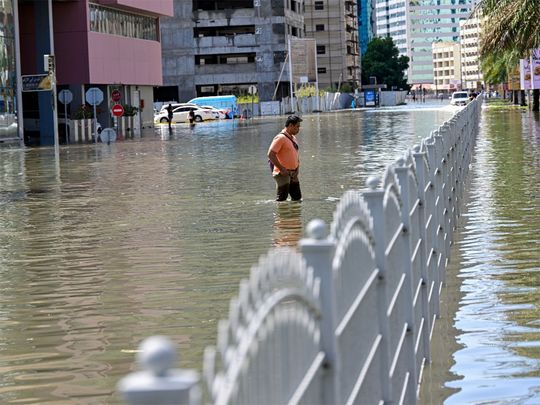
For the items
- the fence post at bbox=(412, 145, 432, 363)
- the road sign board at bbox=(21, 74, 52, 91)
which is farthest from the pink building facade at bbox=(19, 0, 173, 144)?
the fence post at bbox=(412, 145, 432, 363)

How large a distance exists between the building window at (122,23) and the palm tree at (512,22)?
29.2m

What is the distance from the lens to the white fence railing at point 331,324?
277 cm

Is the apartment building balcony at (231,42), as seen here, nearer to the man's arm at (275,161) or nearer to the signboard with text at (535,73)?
the signboard with text at (535,73)

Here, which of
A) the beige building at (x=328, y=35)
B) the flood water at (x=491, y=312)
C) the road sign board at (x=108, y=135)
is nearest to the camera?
the flood water at (x=491, y=312)

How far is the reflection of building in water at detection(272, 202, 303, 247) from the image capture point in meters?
16.1

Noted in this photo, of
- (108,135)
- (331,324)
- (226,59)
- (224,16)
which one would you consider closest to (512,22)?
(108,135)

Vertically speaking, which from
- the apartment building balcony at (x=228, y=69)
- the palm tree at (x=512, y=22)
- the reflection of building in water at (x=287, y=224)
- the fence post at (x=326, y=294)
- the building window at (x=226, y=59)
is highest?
the building window at (x=226, y=59)

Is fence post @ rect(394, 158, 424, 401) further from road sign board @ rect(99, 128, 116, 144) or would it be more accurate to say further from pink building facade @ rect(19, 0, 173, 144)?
pink building facade @ rect(19, 0, 173, 144)

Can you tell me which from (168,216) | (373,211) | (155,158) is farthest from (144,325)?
(155,158)

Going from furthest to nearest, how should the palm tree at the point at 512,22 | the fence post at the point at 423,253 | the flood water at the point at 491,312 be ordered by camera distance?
1. the palm tree at the point at 512,22
2. the fence post at the point at 423,253
3. the flood water at the point at 491,312

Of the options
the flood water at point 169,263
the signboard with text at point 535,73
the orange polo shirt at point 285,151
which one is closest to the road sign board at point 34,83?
the flood water at point 169,263

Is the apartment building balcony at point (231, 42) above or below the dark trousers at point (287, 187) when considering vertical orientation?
above

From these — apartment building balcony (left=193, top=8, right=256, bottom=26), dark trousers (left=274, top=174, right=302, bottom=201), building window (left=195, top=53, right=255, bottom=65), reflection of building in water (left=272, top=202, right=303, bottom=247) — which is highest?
apartment building balcony (left=193, top=8, right=256, bottom=26)

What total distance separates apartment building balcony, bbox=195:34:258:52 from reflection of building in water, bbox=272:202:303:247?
115129 millimetres
